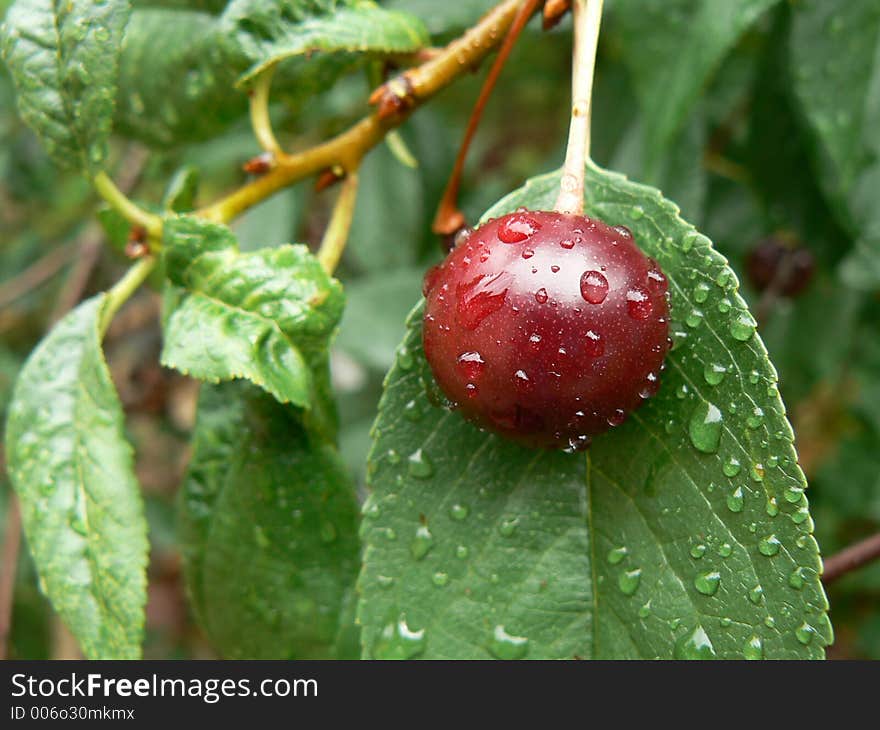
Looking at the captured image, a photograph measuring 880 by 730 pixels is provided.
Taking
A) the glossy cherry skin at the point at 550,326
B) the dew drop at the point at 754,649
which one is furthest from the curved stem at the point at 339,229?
the dew drop at the point at 754,649

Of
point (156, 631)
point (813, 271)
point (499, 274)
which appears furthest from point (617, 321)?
point (156, 631)

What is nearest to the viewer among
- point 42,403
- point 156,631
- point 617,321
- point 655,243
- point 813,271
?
point 617,321

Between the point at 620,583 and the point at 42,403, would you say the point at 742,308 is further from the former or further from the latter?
the point at 42,403

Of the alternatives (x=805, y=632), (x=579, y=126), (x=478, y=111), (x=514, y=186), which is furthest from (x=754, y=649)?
(x=514, y=186)

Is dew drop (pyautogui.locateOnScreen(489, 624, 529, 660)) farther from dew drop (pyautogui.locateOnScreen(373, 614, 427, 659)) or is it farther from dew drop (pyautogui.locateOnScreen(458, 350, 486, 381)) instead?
dew drop (pyautogui.locateOnScreen(458, 350, 486, 381))

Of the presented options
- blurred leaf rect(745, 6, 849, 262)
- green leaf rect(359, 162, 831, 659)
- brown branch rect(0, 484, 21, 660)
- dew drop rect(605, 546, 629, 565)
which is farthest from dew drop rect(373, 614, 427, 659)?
blurred leaf rect(745, 6, 849, 262)

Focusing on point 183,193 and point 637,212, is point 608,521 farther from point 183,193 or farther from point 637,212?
point 183,193
